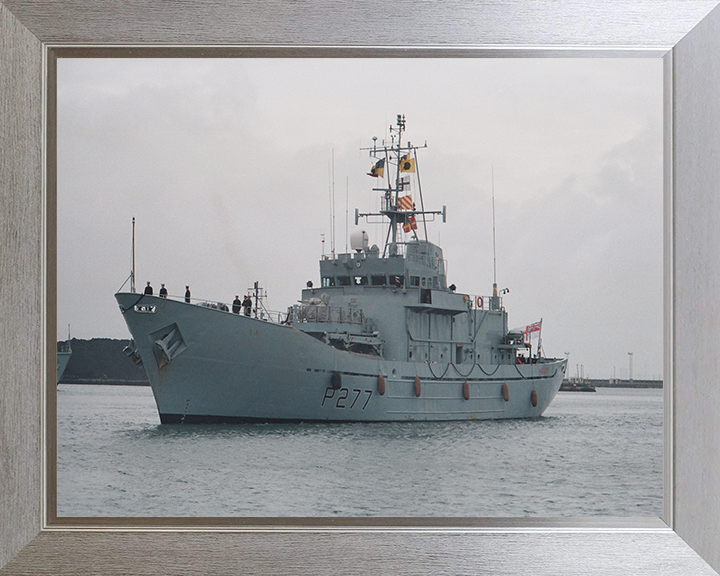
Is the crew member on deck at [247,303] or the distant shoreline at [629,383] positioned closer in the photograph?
the distant shoreline at [629,383]

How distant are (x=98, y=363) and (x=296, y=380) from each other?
5007mm

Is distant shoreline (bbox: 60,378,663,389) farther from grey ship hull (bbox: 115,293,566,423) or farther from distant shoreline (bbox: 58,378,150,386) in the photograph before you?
grey ship hull (bbox: 115,293,566,423)

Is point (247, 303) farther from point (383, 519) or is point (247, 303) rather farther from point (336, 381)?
point (336, 381)

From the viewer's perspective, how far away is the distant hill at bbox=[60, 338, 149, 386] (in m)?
4.02

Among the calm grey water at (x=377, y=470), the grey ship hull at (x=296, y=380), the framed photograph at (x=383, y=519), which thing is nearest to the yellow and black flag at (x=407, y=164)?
the framed photograph at (x=383, y=519)

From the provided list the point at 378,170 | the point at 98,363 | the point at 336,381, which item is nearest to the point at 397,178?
the point at 378,170

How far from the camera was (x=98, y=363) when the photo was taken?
4.39m

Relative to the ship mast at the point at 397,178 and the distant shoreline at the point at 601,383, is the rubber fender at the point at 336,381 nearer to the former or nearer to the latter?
the ship mast at the point at 397,178

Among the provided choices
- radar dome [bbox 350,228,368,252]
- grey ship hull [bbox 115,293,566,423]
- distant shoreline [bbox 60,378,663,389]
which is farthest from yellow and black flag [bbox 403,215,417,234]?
distant shoreline [bbox 60,378,663,389]

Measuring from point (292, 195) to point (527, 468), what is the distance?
2.08m

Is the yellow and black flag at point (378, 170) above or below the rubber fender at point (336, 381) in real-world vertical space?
above

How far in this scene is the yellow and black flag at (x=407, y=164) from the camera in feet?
15.0

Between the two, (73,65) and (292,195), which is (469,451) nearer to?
(292,195)

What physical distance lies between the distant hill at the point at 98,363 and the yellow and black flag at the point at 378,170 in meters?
1.83
